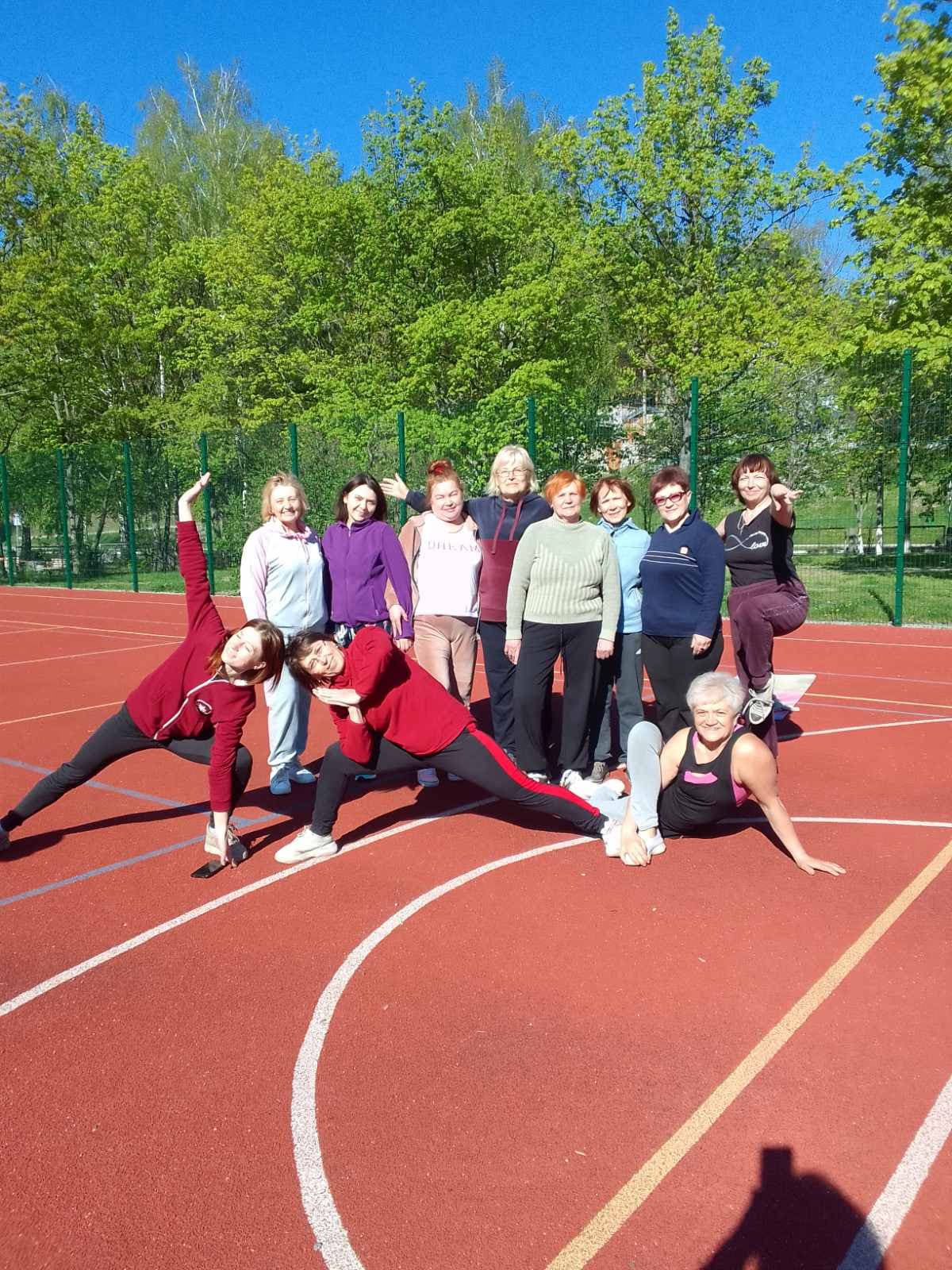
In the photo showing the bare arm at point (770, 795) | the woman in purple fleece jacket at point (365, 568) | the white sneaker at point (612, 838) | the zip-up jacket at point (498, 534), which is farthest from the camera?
the zip-up jacket at point (498, 534)

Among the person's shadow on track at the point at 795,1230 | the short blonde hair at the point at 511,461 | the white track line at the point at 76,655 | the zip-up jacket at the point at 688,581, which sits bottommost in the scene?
the person's shadow on track at the point at 795,1230

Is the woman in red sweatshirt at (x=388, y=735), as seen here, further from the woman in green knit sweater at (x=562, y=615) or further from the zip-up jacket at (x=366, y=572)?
the zip-up jacket at (x=366, y=572)

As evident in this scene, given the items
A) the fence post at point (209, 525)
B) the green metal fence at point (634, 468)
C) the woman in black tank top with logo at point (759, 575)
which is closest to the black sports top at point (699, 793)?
the woman in black tank top with logo at point (759, 575)

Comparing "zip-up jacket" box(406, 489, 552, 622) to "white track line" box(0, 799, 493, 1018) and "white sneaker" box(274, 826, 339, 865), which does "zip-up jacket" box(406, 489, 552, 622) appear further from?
"white sneaker" box(274, 826, 339, 865)

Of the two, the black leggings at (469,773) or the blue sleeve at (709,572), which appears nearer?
the black leggings at (469,773)

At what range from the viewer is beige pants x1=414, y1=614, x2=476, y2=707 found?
18.2 feet

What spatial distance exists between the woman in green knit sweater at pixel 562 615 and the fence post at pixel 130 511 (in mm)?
16190

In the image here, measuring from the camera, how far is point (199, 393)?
31.0 m

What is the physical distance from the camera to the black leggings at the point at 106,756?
4570mm

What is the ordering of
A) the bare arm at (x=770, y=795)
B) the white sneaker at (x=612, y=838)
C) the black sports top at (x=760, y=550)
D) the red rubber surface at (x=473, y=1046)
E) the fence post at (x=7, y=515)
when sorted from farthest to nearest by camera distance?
the fence post at (x=7, y=515), the black sports top at (x=760, y=550), the white sneaker at (x=612, y=838), the bare arm at (x=770, y=795), the red rubber surface at (x=473, y=1046)

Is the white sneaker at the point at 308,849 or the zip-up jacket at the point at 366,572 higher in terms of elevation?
the zip-up jacket at the point at 366,572

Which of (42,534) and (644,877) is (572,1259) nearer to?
(644,877)

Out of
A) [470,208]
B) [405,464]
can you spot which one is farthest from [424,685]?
[470,208]

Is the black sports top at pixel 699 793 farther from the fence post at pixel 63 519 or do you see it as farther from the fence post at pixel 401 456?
the fence post at pixel 63 519
